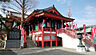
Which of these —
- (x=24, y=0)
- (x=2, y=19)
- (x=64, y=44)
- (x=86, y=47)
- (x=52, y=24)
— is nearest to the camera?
(x=2, y=19)

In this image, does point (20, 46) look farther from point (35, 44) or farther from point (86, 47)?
point (86, 47)

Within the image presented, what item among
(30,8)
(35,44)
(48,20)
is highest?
(30,8)

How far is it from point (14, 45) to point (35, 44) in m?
3.52

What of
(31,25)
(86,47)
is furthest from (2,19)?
(31,25)

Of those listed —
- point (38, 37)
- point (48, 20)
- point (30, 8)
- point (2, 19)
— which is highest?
point (30, 8)

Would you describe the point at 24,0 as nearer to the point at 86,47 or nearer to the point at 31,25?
the point at 31,25

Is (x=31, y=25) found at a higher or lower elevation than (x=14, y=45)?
higher

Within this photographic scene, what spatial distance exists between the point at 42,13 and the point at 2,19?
8.25m

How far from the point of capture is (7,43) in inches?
443

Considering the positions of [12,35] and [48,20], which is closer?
[12,35]

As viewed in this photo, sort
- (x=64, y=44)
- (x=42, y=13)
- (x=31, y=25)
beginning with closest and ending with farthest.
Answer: (x=42, y=13) < (x=64, y=44) < (x=31, y=25)

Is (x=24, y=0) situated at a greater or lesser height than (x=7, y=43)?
greater

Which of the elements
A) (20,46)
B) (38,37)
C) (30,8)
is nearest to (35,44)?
(38,37)

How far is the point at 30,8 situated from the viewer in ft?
49.4
